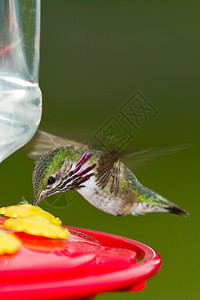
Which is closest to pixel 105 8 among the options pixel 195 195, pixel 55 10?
Result: pixel 55 10

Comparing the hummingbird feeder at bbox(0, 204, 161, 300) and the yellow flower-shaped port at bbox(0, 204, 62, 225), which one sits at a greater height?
the hummingbird feeder at bbox(0, 204, 161, 300)

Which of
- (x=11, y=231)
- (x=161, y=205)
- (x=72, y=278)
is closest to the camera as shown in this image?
(x=72, y=278)

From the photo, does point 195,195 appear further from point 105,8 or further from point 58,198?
point 58,198

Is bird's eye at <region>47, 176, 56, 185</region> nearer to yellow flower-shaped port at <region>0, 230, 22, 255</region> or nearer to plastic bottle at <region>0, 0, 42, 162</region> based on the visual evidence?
plastic bottle at <region>0, 0, 42, 162</region>

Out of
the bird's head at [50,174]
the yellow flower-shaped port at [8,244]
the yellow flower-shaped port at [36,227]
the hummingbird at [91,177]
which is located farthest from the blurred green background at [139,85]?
the yellow flower-shaped port at [8,244]

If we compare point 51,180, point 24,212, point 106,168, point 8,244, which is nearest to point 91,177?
point 106,168

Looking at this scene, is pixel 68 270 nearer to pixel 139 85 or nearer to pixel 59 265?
pixel 59 265

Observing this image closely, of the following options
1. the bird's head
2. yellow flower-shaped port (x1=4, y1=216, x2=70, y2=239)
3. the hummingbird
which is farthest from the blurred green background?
yellow flower-shaped port (x1=4, y1=216, x2=70, y2=239)
